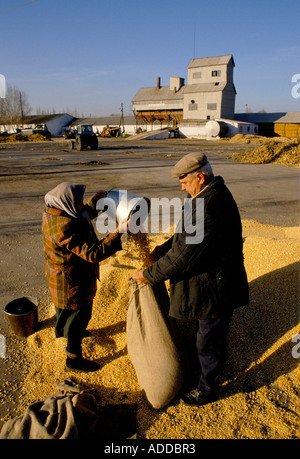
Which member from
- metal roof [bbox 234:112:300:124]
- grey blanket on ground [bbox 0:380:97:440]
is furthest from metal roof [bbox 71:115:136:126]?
grey blanket on ground [bbox 0:380:97:440]

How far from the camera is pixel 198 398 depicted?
2.39m

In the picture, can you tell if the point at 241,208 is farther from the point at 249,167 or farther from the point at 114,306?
the point at 249,167

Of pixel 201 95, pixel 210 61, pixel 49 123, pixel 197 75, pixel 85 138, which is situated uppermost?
pixel 210 61

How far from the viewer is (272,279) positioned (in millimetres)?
3693

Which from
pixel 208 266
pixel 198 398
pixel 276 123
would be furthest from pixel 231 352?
pixel 276 123

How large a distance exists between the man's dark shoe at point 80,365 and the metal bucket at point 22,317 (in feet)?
2.27

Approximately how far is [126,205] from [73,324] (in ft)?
3.62

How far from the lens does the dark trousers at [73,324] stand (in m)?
2.66

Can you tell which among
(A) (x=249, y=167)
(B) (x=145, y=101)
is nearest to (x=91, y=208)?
(A) (x=249, y=167)

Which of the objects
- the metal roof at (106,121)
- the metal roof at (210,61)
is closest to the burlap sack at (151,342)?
the metal roof at (210,61)

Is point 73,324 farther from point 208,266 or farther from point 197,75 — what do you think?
point 197,75

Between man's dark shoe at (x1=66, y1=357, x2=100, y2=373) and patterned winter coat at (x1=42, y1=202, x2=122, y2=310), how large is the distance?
0.51 meters

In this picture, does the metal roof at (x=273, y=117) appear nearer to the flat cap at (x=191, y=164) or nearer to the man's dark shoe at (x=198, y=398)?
the flat cap at (x=191, y=164)

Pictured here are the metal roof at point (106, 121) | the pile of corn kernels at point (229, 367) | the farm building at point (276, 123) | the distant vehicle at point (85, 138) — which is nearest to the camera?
the pile of corn kernels at point (229, 367)
